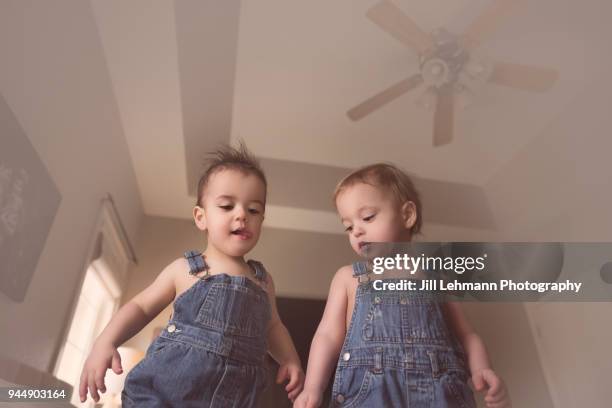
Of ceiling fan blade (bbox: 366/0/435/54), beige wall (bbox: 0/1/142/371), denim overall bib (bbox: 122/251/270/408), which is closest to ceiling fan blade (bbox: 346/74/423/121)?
ceiling fan blade (bbox: 366/0/435/54)

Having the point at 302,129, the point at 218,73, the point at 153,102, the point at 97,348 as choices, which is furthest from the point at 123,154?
the point at 97,348

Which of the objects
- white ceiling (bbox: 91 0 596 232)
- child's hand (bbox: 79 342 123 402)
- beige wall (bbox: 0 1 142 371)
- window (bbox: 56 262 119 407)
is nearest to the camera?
child's hand (bbox: 79 342 123 402)

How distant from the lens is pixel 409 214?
2.02 feet

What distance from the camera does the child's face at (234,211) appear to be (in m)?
0.56

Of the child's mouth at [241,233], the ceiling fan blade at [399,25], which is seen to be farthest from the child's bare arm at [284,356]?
the ceiling fan blade at [399,25]

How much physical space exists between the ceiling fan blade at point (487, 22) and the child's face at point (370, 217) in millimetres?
721

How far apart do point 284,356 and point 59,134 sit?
84 centimetres

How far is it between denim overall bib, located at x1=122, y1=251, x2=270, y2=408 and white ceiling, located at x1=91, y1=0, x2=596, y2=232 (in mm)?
863

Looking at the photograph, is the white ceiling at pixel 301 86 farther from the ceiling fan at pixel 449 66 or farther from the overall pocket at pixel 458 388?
the overall pocket at pixel 458 388

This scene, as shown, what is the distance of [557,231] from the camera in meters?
0.85

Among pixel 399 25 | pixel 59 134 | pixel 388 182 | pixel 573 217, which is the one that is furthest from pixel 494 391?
pixel 59 134

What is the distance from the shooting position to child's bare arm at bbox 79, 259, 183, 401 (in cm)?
46

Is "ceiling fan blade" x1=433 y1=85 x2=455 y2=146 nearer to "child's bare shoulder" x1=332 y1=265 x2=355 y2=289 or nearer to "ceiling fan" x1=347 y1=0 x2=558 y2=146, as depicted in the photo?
"ceiling fan" x1=347 y1=0 x2=558 y2=146

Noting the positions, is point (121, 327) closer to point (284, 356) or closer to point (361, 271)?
point (284, 356)
